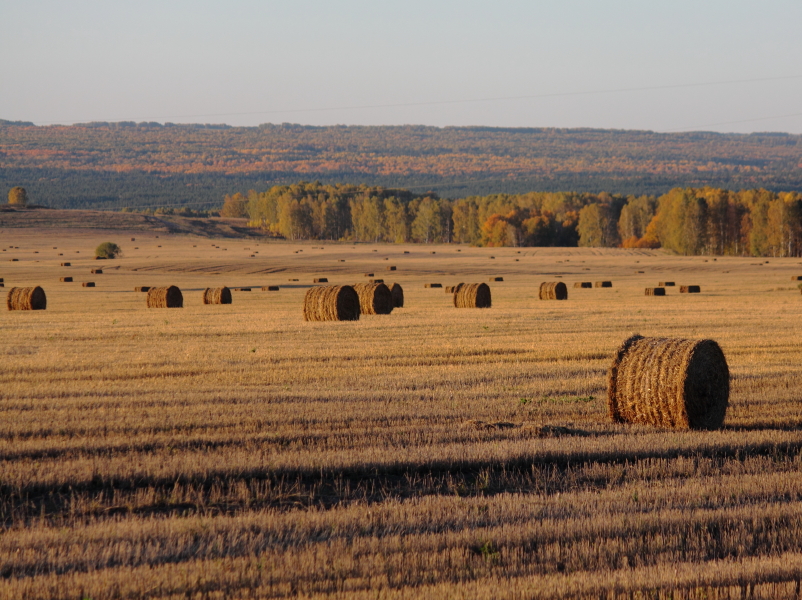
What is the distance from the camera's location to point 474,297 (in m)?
34.4

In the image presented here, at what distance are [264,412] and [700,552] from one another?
6.35 m

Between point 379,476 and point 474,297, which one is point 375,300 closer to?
point 474,297

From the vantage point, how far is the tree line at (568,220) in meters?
120

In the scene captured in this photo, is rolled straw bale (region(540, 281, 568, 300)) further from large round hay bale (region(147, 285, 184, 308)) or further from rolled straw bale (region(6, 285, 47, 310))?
rolled straw bale (region(6, 285, 47, 310))

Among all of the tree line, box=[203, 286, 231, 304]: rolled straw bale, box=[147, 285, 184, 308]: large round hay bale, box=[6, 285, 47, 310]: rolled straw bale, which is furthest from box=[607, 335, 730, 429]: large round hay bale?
the tree line

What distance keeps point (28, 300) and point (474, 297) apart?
16.0m

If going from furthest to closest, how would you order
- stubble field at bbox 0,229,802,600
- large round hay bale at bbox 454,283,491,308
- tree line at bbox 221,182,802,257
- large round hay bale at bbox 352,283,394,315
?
tree line at bbox 221,182,802,257
large round hay bale at bbox 454,283,491,308
large round hay bale at bbox 352,283,394,315
stubble field at bbox 0,229,802,600

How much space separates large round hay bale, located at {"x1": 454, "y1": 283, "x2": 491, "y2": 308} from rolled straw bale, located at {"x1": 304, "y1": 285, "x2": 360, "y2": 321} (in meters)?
7.78

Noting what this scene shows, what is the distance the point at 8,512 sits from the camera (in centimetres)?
765

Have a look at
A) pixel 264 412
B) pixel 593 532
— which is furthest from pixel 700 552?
pixel 264 412

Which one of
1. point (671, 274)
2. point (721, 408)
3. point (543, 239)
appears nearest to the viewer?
point (721, 408)

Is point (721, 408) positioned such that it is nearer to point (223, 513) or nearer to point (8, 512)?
point (223, 513)

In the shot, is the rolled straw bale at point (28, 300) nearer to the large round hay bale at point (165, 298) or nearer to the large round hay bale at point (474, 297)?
the large round hay bale at point (165, 298)

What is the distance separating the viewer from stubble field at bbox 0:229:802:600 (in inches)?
246
